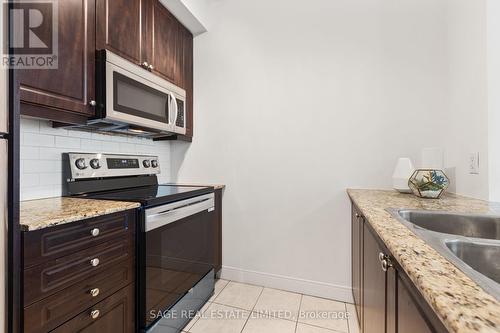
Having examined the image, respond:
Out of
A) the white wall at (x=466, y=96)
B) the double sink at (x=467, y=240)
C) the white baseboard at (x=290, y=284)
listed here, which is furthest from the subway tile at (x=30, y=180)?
the white wall at (x=466, y=96)

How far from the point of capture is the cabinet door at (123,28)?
1.43 metres

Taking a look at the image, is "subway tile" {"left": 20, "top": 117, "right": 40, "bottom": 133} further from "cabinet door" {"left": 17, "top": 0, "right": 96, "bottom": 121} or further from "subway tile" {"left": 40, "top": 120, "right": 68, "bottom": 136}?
"cabinet door" {"left": 17, "top": 0, "right": 96, "bottom": 121}

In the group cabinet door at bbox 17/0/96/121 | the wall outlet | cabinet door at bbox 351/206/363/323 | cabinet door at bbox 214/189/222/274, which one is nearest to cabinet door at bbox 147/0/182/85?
cabinet door at bbox 17/0/96/121

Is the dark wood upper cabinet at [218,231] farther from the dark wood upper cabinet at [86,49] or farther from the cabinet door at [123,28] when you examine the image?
the cabinet door at [123,28]

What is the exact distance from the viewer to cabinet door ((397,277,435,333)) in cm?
54

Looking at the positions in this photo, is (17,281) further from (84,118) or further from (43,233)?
(84,118)

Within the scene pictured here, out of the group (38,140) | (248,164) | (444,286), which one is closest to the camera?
(444,286)

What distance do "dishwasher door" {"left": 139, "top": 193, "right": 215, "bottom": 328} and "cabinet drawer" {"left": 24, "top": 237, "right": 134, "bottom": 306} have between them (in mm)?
167

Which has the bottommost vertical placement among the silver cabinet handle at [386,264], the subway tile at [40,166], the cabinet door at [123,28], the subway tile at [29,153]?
the silver cabinet handle at [386,264]

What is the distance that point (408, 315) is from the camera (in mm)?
630

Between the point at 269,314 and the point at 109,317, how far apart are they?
1.10 m

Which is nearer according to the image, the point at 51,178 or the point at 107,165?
the point at 51,178

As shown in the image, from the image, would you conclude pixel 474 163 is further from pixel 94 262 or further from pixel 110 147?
pixel 110 147

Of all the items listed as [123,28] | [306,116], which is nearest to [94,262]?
[123,28]
